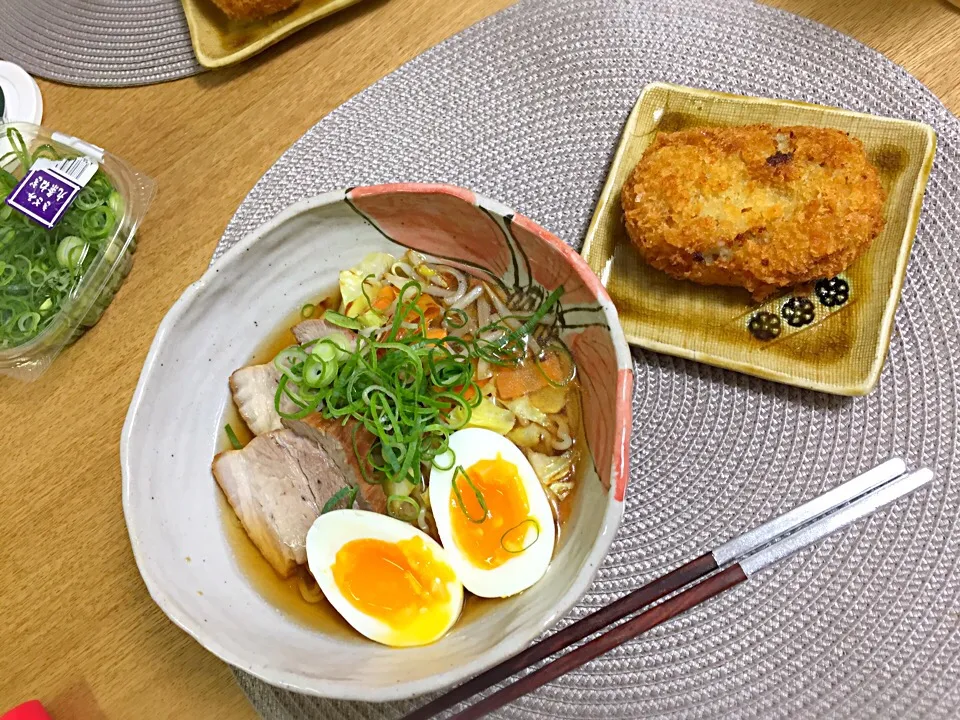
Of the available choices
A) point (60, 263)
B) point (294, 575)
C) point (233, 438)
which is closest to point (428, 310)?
point (233, 438)

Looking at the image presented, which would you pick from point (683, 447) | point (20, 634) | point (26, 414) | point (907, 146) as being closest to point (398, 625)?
point (683, 447)

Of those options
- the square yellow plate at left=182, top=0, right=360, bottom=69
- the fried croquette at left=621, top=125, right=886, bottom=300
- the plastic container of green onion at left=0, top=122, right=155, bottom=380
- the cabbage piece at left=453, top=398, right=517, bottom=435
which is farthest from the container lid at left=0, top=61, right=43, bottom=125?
the fried croquette at left=621, top=125, right=886, bottom=300

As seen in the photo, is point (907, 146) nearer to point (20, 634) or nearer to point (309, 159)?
point (309, 159)

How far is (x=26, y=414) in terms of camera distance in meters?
1.62

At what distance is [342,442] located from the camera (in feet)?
4.43

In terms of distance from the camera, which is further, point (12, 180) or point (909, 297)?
point (12, 180)

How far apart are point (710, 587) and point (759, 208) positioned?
0.82 meters

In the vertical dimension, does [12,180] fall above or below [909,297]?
above

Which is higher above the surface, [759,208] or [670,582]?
[759,208]

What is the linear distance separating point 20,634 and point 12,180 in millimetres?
1157

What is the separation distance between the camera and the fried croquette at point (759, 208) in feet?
4.35

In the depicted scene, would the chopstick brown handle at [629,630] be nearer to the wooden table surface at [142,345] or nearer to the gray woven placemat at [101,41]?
the wooden table surface at [142,345]

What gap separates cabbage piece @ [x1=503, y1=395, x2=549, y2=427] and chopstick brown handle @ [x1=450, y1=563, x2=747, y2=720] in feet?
1.44

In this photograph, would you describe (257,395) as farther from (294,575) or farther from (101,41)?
(101,41)
